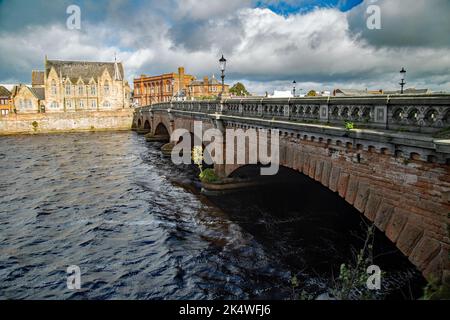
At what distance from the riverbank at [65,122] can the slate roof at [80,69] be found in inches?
837

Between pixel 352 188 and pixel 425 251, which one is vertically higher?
pixel 352 188

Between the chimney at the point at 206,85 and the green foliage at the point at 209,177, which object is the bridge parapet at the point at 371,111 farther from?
the chimney at the point at 206,85

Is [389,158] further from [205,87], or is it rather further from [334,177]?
[205,87]

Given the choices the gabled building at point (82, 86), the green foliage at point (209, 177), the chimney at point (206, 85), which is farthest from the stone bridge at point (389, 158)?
the chimney at point (206, 85)

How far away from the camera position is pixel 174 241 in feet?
53.1

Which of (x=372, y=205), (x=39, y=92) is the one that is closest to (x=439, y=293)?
(x=372, y=205)

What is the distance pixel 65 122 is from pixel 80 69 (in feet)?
87.6

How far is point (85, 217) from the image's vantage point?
1973cm

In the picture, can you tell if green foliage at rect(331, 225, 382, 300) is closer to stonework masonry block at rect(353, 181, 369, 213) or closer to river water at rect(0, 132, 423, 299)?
stonework masonry block at rect(353, 181, 369, 213)

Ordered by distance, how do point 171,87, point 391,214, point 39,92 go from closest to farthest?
1. point 391,214
2. point 39,92
3. point 171,87

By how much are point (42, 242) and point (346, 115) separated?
14425 mm

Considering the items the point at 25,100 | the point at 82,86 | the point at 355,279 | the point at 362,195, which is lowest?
the point at 355,279
